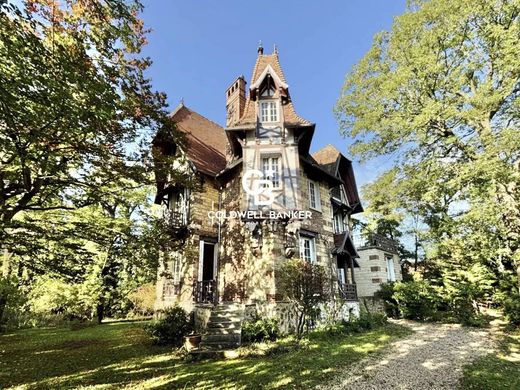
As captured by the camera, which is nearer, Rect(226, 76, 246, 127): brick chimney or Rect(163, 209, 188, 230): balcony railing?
Rect(163, 209, 188, 230): balcony railing

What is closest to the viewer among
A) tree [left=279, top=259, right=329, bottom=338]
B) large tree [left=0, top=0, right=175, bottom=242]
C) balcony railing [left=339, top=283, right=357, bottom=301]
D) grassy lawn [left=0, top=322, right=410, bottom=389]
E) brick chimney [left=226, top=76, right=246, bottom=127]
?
large tree [left=0, top=0, right=175, bottom=242]

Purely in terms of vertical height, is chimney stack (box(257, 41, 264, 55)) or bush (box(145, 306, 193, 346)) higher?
chimney stack (box(257, 41, 264, 55))

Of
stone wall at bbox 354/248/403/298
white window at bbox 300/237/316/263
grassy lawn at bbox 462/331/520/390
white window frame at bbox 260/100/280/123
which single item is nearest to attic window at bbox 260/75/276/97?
white window frame at bbox 260/100/280/123

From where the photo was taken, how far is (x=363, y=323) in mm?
12430

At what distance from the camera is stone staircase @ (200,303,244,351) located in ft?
31.3

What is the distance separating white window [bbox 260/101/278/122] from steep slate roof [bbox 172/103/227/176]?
3.69 meters

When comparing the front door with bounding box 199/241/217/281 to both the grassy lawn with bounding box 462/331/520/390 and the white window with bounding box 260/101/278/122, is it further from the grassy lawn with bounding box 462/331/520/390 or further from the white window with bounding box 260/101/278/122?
the grassy lawn with bounding box 462/331/520/390

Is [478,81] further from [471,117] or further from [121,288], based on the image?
[121,288]

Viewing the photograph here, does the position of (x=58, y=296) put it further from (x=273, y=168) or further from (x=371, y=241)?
(x=371, y=241)

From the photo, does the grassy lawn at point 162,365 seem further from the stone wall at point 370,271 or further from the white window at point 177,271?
the stone wall at point 370,271

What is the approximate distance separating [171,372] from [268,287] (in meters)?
4.95

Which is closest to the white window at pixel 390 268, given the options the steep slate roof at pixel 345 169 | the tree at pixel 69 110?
the steep slate roof at pixel 345 169

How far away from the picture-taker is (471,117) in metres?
11.1

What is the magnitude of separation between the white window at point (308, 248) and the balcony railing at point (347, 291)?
94.4 inches
